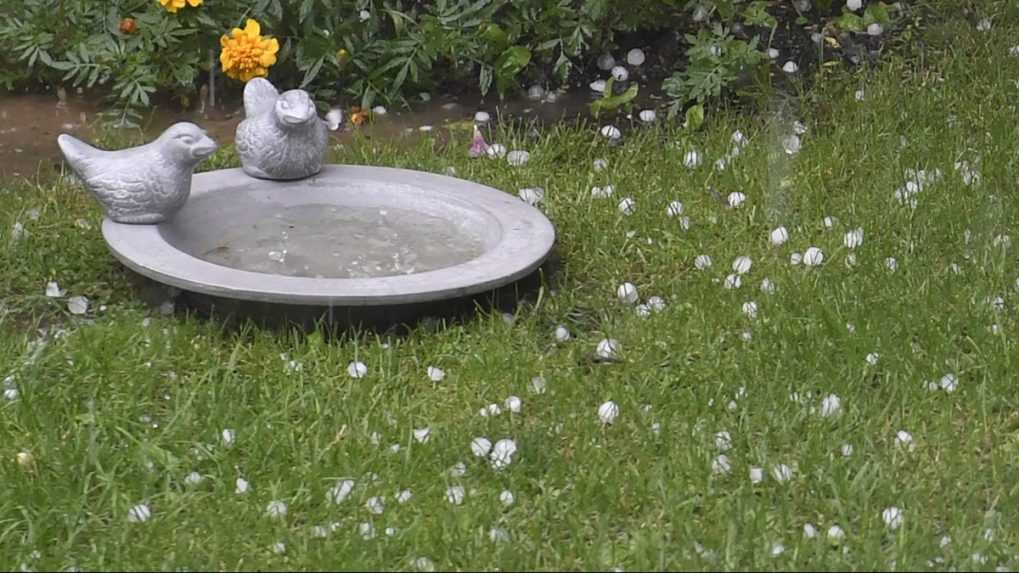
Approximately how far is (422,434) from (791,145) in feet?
6.51

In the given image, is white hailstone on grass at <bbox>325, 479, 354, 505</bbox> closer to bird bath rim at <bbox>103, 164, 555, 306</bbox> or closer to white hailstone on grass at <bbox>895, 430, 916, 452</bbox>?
bird bath rim at <bbox>103, 164, 555, 306</bbox>

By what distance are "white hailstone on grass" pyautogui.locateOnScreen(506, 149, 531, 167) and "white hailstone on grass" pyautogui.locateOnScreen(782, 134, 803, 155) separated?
762 mm

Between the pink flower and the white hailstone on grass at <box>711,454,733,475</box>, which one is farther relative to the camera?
the pink flower

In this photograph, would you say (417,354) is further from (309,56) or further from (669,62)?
(669,62)

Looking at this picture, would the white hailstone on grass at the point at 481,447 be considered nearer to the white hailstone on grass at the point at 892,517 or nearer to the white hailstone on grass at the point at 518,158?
the white hailstone on grass at the point at 892,517

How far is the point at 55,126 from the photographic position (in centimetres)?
513

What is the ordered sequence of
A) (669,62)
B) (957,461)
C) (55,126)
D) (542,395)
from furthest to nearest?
1. (669,62)
2. (55,126)
3. (542,395)
4. (957,461)

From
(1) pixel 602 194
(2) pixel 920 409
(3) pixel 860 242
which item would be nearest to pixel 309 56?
(1) pixel 602 194

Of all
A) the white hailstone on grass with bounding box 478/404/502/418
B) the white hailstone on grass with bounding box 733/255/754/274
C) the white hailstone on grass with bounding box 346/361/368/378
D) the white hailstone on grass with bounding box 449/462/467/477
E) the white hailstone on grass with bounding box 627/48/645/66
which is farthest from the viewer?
the white hailstone on grass with bounding box 627/48/645/66

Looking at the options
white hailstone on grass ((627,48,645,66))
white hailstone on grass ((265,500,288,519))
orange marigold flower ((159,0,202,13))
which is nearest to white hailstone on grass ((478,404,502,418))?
white hailstone on grass ((265,500,288,519))

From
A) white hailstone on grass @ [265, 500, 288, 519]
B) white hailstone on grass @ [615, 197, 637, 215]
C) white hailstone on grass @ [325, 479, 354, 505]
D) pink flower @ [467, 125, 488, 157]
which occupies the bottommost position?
pink flower @ [467, 125, 488, 157]

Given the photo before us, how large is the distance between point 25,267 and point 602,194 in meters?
1.56

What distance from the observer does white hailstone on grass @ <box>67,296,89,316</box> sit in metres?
3.86

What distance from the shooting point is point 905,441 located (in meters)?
3.25
